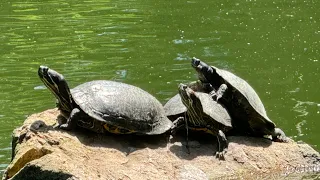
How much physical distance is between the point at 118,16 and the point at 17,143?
27.4ft

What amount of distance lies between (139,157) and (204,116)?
696 mm

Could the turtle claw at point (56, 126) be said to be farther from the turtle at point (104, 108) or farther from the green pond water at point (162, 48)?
the green pond water at point (162, 48)

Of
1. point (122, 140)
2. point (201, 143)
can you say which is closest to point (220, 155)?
point (201, 143)

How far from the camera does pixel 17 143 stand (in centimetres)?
517

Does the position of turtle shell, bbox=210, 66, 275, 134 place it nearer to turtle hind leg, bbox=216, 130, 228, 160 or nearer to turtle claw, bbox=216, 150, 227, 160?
turtle hind leg, bbox=216, 130, 228, 160

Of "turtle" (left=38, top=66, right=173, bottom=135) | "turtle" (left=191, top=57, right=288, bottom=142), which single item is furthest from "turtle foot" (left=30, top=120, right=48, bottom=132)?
"turtle" (left=191, top=57, right=288, bottom=142)

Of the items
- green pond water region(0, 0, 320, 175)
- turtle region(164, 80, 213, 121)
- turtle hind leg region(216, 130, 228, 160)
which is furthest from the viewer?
green pond water region(0, 0, 320, 175)

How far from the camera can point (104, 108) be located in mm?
5156

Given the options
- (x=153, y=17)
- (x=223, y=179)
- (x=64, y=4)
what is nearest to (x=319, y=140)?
(x=223, y=179)

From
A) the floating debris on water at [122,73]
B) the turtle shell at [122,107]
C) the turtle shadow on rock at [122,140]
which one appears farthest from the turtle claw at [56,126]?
the floating debris on water at [122,73]

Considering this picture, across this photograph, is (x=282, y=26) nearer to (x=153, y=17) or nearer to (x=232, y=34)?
(x=232, y=34)

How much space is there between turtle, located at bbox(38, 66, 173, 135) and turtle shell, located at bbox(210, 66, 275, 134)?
2.37 feet

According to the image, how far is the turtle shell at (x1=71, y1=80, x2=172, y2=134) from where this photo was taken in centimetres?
516

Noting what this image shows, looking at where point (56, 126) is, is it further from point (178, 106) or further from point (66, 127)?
point (178, 106)
